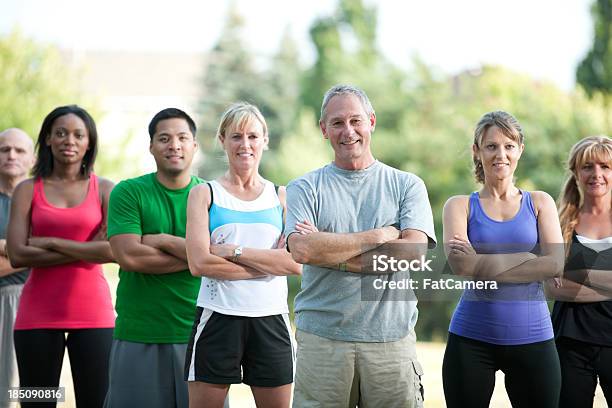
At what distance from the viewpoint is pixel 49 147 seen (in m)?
5.00

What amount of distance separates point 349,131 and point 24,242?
7.16ft

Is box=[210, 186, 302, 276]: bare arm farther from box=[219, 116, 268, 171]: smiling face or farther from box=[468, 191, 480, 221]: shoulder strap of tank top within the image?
box=[468, 191, 480, 221]: shoulder strap of tank top

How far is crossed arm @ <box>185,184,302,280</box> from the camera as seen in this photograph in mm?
3992

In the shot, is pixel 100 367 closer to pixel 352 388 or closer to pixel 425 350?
pixel 352 388

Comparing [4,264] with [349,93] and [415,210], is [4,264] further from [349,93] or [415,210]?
[415,210]

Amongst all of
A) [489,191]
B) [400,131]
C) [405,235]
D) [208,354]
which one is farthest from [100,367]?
[400,131]

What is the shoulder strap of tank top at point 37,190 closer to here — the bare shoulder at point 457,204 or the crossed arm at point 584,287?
the bare shoulder at point 457,204

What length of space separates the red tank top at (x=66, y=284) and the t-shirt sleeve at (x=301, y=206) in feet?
5.11

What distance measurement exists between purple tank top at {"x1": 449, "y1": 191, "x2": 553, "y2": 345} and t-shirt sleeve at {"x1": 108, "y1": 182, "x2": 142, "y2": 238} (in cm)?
169

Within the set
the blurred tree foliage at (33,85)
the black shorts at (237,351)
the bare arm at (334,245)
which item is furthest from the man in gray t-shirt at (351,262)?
the blurred tree foliage at (33,85)

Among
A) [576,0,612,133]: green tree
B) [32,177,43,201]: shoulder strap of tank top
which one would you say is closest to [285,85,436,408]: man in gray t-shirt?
[32,177,43,201]: shoulder strap of tank top

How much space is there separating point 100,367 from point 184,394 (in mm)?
627

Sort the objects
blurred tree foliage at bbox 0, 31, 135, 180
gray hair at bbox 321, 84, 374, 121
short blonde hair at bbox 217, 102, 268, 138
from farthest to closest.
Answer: blurred tree foliage at bbox 0, 31, 135, 180 < short blonde hair at bbox 217, 102, 268, 138 < gray hair at bbox 321, 84, 374, 121
